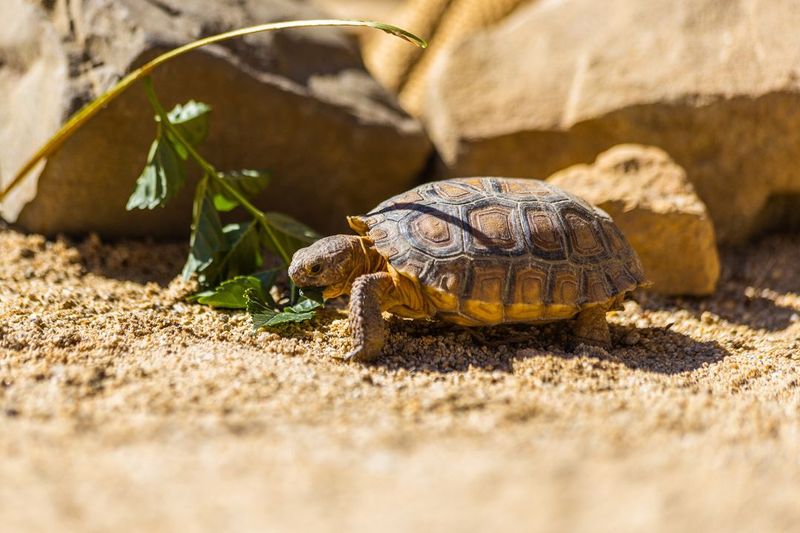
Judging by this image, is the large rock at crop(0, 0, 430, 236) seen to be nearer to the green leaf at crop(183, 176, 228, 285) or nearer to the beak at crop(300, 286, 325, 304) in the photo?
the green leaf at crop(183, 176, 228, 285)

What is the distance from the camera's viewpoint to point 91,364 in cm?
286

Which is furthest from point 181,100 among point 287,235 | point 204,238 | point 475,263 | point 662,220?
point 662,220

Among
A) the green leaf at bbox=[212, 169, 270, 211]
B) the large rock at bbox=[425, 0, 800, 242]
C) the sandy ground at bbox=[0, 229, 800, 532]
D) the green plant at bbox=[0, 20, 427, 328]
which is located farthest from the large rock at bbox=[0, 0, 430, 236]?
the sandy ground at bbox=[0, 229, 800, 532]

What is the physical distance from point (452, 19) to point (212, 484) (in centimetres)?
834

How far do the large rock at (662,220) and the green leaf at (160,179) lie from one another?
7.63ft

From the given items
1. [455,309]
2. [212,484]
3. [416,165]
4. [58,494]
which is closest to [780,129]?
[416,165]

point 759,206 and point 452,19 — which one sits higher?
point 452,19

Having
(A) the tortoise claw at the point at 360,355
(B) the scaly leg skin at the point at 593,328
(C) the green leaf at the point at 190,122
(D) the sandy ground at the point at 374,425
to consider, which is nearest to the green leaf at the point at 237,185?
(C) the green leaf at the point at 190,122

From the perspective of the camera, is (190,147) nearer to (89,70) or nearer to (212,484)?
(89,70)

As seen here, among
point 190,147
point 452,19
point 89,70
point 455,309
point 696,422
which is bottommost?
point 696,422

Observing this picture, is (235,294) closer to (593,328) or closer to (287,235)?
(287,235)

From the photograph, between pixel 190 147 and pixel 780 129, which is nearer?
pixel 190 147

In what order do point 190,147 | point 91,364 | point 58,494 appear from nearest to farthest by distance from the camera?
point 58,494 < point 91,364 < point 190,147

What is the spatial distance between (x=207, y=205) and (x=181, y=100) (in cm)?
79
